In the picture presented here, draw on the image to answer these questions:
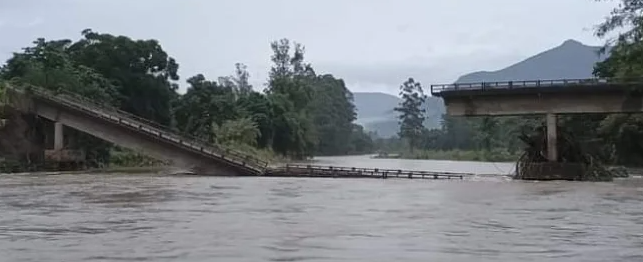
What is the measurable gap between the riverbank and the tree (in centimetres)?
750

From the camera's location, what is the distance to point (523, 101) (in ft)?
172

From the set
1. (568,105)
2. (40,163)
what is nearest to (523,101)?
(568,105)

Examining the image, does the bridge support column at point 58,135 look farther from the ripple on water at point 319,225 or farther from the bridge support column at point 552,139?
the bridge support column at point 552,139

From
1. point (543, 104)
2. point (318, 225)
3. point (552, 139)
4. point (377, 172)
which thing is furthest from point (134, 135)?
point (318, 225)

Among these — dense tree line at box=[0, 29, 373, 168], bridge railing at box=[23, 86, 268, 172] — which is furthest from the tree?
bridge railing at box=[23, 86, 268, 172]

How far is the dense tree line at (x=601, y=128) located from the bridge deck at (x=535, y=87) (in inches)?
41.9

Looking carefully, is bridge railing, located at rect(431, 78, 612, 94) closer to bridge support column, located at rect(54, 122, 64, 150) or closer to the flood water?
the flood water

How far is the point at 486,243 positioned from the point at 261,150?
7456 cm

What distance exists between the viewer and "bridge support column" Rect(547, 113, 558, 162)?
5147 centimetres

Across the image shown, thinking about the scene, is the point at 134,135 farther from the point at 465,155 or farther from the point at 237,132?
the point at 465,155

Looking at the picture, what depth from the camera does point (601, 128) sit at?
7031 centimetres

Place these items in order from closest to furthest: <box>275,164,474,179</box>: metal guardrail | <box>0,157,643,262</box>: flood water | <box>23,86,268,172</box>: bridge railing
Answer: <box>0,157,643,262</box>: flood water, <box>275,164,474,179</box>: metal guardrail, <box>23,86,268,172</box>: bridge railing

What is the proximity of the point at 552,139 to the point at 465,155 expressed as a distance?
79.1 metres

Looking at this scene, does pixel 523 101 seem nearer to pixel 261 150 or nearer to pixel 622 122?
pixel 622 122
